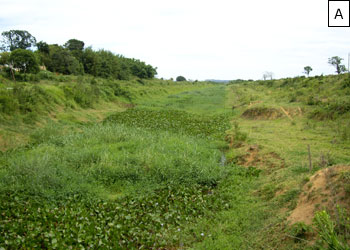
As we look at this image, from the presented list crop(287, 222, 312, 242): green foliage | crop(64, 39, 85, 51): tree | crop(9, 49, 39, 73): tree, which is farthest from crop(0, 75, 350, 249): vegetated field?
crop(64, 39, 85, 51): tree

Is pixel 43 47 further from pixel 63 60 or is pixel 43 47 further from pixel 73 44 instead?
pixel 73 44

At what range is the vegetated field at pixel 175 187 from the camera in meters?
5.02

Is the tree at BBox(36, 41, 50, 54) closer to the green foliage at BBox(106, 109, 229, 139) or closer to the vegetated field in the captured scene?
the green foliage at BBox(106, 109, 229, 139)

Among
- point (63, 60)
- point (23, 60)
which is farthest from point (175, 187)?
point (63, 60)

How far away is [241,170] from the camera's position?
8.56 meters

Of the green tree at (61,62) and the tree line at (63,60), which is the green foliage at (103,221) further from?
the green tree at (61,62)

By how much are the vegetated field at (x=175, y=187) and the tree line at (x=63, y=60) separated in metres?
10.6

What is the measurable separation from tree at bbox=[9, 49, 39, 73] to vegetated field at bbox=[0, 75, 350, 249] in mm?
10247

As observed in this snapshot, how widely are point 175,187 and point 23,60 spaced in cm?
1943

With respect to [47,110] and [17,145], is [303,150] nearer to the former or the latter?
[17,145]

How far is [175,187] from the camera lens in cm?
Answer: 746

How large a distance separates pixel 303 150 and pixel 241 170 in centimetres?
216

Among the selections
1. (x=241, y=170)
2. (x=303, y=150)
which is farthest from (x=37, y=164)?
(x=303, y=150)

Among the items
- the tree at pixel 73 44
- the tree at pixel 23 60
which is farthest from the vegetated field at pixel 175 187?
the tree at pixel 73 44
